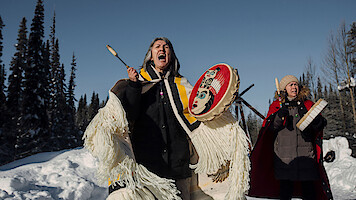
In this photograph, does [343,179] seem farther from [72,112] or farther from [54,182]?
[72,112]

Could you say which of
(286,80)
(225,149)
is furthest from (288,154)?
(225,149)

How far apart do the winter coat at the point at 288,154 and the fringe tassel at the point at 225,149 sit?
222cm

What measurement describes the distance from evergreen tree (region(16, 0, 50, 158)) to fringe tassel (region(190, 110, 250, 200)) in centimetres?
2249

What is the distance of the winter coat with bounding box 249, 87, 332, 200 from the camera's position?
13.3 feet

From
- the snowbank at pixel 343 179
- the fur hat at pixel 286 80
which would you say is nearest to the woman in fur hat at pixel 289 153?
the fur hat at pixel 286 80

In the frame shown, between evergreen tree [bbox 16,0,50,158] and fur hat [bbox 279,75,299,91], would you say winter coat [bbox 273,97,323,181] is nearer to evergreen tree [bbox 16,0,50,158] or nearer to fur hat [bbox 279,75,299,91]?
fur hat [bbox 279,75,299,91]

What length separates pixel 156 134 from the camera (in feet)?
7.47

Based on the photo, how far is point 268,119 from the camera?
4391 millimetres

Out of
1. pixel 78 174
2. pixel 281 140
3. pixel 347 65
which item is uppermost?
pixel 347 65

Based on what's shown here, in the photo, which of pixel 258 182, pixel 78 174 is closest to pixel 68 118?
pixel 78 174

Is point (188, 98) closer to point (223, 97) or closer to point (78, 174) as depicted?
point (223, 97)

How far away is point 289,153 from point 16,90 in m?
27.6

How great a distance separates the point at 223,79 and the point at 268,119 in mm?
2490

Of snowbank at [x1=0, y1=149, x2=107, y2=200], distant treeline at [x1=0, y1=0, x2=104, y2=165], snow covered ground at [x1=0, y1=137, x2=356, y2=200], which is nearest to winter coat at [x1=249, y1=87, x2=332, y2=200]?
snow covered ground at [x1=0, y1=137, x2=356, y2=200]
